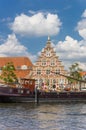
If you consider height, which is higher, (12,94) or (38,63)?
(38,63)

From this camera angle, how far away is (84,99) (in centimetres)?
9150

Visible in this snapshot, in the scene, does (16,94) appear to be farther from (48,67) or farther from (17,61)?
(17,61)

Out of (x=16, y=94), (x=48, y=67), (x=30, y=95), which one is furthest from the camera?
(x=48, y=67)

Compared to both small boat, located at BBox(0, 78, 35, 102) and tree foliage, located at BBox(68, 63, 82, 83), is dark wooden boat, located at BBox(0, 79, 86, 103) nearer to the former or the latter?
small boat, located at BBox(0, 78, 35, 102)

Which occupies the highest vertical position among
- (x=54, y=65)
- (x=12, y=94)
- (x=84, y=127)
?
(x=54, y=65)

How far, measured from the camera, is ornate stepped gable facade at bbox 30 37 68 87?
4961 inches

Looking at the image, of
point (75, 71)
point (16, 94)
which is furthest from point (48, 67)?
point (16, 94)

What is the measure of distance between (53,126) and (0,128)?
5.16m

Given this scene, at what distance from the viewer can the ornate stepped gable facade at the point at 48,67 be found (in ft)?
413

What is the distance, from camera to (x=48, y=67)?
417ft

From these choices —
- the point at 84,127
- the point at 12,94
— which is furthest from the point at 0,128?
the point at 12,94

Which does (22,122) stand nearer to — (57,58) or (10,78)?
(10,78)

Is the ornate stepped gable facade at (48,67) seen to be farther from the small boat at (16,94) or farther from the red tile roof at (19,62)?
the small boat at (16,94)

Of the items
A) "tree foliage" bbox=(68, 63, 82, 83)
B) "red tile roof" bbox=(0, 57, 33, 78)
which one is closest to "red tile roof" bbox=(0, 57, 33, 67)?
"red tile roof" bbox=(0, 57, 33, 78)
